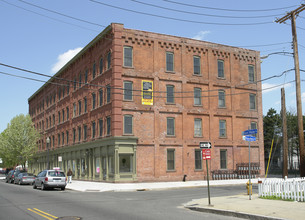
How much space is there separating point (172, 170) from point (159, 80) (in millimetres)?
9343

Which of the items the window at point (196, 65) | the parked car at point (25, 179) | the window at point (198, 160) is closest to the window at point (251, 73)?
the window at point (196, 65)

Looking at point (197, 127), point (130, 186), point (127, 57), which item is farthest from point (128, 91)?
point (130, 186)

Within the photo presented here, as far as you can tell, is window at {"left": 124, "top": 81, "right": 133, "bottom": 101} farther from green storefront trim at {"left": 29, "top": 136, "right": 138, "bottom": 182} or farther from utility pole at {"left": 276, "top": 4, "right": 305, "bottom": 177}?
utility pole at {"left": 276, "top": 4, "right": 305, "bottom": 177}

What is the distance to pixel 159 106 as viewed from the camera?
36.1 m

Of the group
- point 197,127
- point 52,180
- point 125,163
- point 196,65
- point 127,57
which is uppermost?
point 196,65

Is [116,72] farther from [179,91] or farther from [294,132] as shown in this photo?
[294,132]

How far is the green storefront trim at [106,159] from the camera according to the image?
33.2 meters

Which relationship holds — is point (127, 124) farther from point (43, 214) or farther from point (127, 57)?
point (43, 214)

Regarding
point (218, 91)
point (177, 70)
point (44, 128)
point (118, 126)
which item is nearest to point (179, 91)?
point (177, 70)

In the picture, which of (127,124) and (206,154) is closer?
(206,154)

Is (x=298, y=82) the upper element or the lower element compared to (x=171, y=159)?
upper

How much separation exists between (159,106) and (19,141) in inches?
1416

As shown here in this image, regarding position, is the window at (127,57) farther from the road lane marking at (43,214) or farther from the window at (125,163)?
the road lane marking at (43,214)

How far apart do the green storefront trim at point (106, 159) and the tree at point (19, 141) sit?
20182 mm
